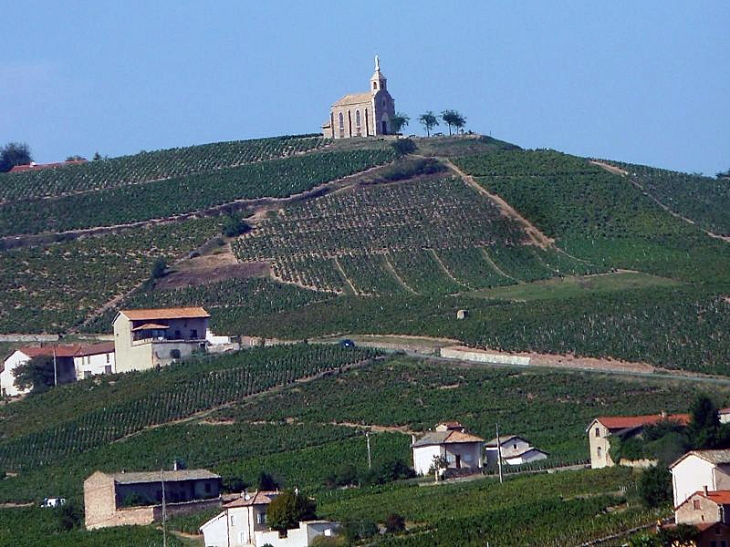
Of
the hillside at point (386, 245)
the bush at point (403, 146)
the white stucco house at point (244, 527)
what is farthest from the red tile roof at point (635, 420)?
the bush at point (403, 146)

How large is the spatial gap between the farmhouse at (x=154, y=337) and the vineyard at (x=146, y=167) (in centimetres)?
3713

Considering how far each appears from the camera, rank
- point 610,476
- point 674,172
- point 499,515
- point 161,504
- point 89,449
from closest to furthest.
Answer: point 499,515, point 610,476, point 161,504, point 89,449, point 674,172

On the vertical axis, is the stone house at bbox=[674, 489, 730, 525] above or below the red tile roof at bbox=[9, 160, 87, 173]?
below

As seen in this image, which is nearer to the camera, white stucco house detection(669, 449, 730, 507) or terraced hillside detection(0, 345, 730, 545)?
white stucco house detection(669, 449, 730, 507)

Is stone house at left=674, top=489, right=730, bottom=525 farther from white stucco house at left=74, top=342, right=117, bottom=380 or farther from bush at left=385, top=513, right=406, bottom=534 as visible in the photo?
white stucco house at left=74, top=342, right=117, bottom=380

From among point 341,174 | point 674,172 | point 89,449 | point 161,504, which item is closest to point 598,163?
point 674,172

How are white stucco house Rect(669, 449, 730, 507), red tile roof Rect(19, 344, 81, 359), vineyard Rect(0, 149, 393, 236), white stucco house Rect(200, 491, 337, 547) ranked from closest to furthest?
white stucco house Rect(669, 449, 730, 507) < white stucco house Rect(200, 491, 337, 547) < red tile roof Rect(19, 344, 81, 359) < vineyard Rect(0, 149, 393, 236)

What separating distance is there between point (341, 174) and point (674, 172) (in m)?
23.9

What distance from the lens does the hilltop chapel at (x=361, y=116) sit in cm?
14425

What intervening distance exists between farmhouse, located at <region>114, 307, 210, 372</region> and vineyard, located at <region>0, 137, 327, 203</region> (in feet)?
122

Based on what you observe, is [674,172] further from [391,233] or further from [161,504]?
[161,504]

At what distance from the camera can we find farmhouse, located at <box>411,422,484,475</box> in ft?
247

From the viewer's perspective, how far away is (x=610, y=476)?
67562 millimetres

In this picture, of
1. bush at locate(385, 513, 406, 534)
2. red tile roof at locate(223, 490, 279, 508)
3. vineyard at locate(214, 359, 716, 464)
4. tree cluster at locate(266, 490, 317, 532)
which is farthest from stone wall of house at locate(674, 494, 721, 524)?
vineyard at locate(214, 359, 716, 464)
